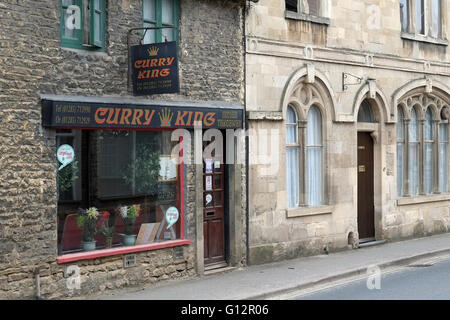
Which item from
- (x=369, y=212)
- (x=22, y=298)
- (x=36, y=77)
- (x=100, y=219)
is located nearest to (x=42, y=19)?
(x=36, y=77)

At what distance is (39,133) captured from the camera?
1001 centimetres

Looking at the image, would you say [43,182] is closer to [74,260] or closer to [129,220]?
[74,260]

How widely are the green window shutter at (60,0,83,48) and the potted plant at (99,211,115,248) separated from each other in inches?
109

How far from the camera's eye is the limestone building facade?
13.8 metres

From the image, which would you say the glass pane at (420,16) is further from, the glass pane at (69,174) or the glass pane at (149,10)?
the glass pane at (69,174)

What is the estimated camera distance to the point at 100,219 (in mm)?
11219

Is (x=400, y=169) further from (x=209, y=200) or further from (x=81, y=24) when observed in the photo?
(x=81, y=24)

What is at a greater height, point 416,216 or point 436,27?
point 436,27

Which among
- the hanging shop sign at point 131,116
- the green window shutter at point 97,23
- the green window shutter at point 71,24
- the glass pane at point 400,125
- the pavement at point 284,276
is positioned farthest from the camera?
the glass pane at point 400,125

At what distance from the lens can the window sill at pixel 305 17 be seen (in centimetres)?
1419

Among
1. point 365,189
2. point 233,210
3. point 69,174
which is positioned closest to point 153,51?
point 69,174

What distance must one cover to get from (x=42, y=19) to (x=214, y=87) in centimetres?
366

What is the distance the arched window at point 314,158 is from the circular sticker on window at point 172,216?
12.2ft

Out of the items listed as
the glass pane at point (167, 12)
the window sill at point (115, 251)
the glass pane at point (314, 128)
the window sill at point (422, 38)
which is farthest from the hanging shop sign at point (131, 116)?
the window sill at point (422, 38)
